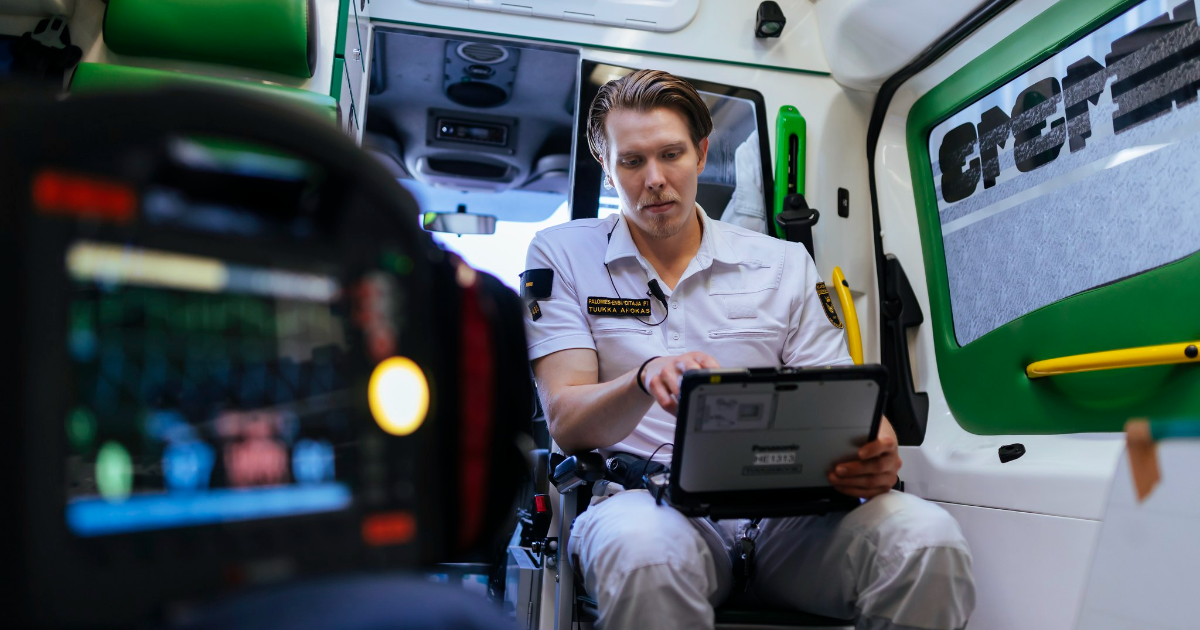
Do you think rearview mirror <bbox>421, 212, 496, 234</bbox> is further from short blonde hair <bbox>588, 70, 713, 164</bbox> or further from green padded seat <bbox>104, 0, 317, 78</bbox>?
short blonde hair <bbox>588, 70, 713, 164</bbox>

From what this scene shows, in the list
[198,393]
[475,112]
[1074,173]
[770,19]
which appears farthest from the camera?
[475,112]

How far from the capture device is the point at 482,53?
10.9 ft

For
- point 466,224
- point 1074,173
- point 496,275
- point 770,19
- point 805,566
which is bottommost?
point 805,566

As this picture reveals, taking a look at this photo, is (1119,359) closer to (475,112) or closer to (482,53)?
(482,53)

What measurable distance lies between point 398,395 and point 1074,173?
2.08m

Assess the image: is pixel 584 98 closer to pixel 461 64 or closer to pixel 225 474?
pixel 461 64

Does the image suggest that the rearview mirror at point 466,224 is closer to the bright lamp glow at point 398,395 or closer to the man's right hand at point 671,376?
the man's right hand at point 671,376

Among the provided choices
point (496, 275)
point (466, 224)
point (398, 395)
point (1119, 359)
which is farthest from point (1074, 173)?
point (466, 224)

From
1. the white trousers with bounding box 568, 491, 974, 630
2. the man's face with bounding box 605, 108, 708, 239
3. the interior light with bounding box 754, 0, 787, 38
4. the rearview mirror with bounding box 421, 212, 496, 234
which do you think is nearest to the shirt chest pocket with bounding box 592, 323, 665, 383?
the man's face with bounding box 605, 108, 708, 239

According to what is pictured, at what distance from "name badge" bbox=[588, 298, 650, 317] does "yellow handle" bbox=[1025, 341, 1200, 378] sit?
106 centimetres

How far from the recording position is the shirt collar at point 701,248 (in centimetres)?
193

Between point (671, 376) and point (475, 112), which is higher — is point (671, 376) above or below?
below

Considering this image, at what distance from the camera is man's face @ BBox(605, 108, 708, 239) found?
1.89 m

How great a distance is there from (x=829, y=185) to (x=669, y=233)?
1.19 m
